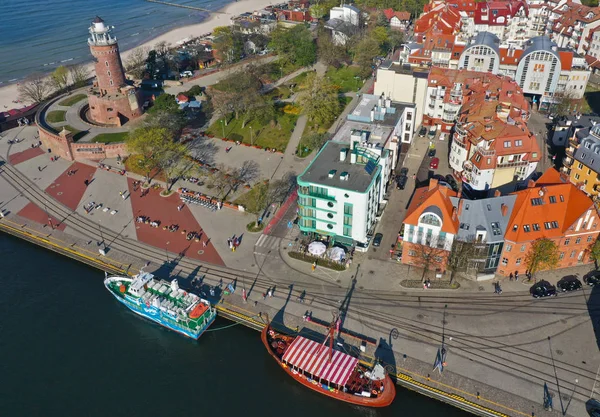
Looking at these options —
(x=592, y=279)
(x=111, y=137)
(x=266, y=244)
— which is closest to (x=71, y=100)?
(x=111, y=137)

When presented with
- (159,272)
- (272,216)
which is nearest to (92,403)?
(159,272)

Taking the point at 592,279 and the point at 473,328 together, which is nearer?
the point at 473,328

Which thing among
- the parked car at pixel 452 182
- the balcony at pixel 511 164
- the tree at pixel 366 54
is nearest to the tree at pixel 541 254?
the balcony at pixel 511 164

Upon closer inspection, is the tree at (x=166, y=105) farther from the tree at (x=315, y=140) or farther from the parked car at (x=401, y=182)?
the parked car at (x=401, y=182)

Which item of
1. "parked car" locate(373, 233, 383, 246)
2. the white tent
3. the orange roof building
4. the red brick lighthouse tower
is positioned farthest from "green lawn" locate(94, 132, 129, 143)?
the orange roof building

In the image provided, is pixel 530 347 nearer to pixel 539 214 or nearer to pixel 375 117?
pixel 539 214

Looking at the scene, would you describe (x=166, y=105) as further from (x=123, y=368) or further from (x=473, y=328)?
(x=473, y=328)

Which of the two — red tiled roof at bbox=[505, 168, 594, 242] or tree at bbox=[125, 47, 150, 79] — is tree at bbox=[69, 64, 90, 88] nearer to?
tree at bbox=[125, 47, 150, 79]
